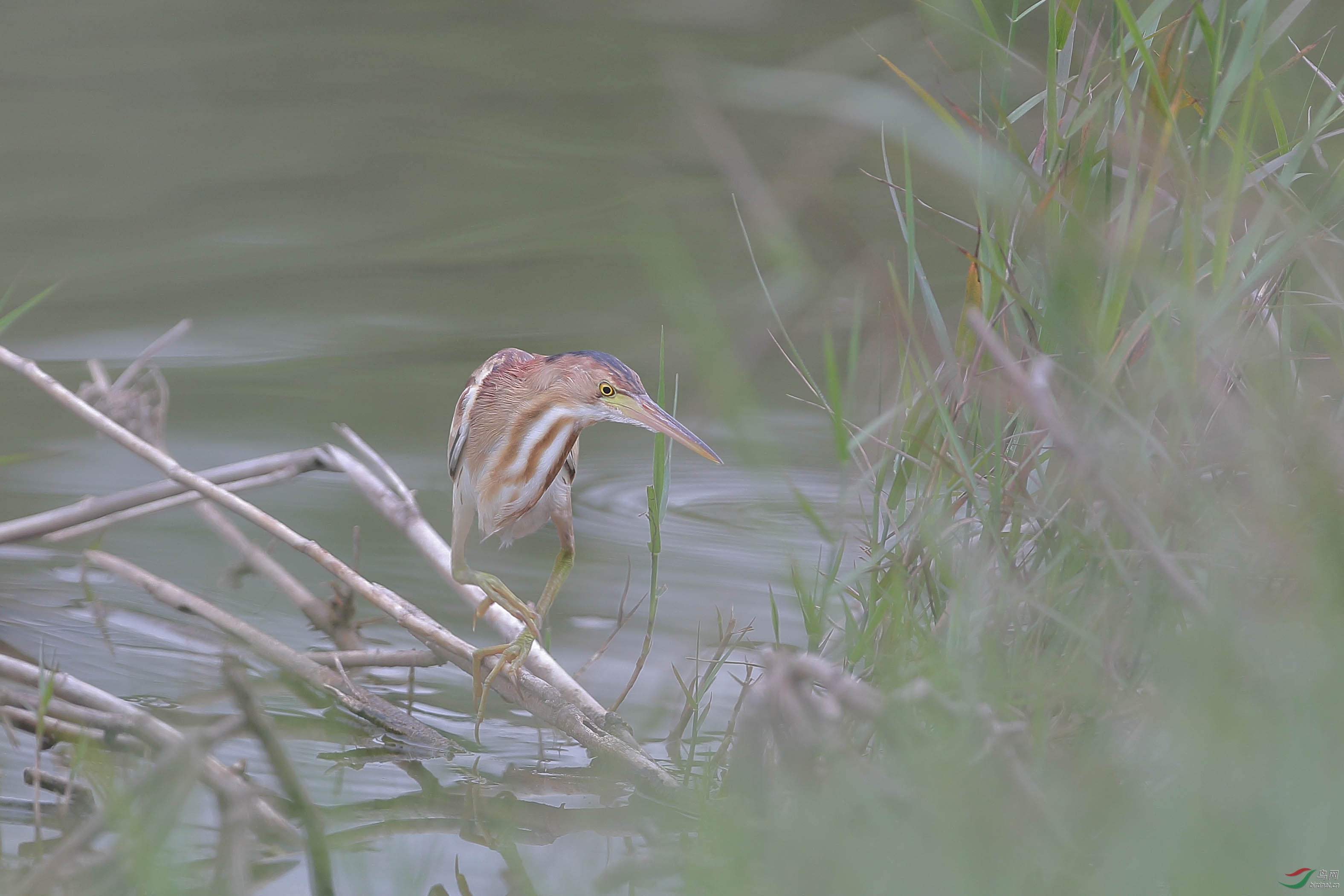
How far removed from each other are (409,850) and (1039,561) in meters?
1.09

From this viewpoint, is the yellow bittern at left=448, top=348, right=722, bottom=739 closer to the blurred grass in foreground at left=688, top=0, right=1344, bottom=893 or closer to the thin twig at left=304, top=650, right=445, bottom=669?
the thin twig at left=304, top=650, right=445, bottom=669

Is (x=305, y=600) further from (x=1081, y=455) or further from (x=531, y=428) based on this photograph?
(x=1081, y=455)

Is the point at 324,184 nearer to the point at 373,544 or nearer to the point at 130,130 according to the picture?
the point at 130,130

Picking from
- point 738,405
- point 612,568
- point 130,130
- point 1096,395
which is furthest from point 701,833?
point 130,130

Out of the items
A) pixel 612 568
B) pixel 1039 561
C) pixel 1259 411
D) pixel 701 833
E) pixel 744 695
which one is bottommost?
pixel 612 568

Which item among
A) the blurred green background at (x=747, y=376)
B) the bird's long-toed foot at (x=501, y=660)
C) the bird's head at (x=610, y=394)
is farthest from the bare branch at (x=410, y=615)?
the bird's head at (x=610, y=394)

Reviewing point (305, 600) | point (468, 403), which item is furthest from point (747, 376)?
point (305, 600)

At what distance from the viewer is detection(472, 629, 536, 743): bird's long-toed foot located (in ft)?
8.55

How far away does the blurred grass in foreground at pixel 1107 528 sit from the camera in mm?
1388

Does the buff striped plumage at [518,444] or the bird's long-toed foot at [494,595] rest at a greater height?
the buff striped plumage at [518,444]

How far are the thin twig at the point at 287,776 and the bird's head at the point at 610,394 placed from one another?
115cm

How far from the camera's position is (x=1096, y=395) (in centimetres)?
177

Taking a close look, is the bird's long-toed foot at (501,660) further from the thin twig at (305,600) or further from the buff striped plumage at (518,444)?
the thin twig at (305,600)

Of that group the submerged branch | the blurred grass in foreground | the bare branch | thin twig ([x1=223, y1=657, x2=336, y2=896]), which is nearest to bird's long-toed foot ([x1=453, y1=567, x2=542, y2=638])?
the bare branch
